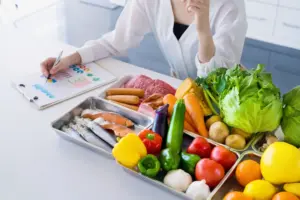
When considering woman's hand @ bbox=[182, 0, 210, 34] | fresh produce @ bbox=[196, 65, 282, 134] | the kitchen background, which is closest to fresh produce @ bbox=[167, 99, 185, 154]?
Result: fresh produce @ bbox=[196, 65, 282, 134]

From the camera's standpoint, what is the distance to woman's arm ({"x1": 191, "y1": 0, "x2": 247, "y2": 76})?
129 centimetres

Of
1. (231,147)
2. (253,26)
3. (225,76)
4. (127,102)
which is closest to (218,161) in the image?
(231,147)

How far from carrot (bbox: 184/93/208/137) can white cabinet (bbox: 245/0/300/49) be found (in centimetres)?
206

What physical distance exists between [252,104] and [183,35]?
1.83 feet

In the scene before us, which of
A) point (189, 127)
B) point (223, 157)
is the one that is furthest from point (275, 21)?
point (223, 157)

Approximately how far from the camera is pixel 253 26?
10.2ft

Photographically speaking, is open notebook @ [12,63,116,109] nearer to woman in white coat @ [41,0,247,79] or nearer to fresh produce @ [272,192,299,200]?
woman in white coat @ [41,0,247,79]

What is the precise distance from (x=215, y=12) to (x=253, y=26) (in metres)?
1.78

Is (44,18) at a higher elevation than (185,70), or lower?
lower

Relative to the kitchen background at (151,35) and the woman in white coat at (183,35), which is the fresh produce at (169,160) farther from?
the kitchen background at (151,35)

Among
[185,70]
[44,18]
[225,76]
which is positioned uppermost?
[225,76]

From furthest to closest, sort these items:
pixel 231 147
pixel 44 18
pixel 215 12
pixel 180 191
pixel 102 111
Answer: pixel 44 18 < pixel 215 12 < pixel 102 111 < pixel 231 147 < pixel 180 191

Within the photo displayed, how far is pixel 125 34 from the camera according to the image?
1.60m

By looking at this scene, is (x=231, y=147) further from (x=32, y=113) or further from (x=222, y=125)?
(x=32, y=113)
